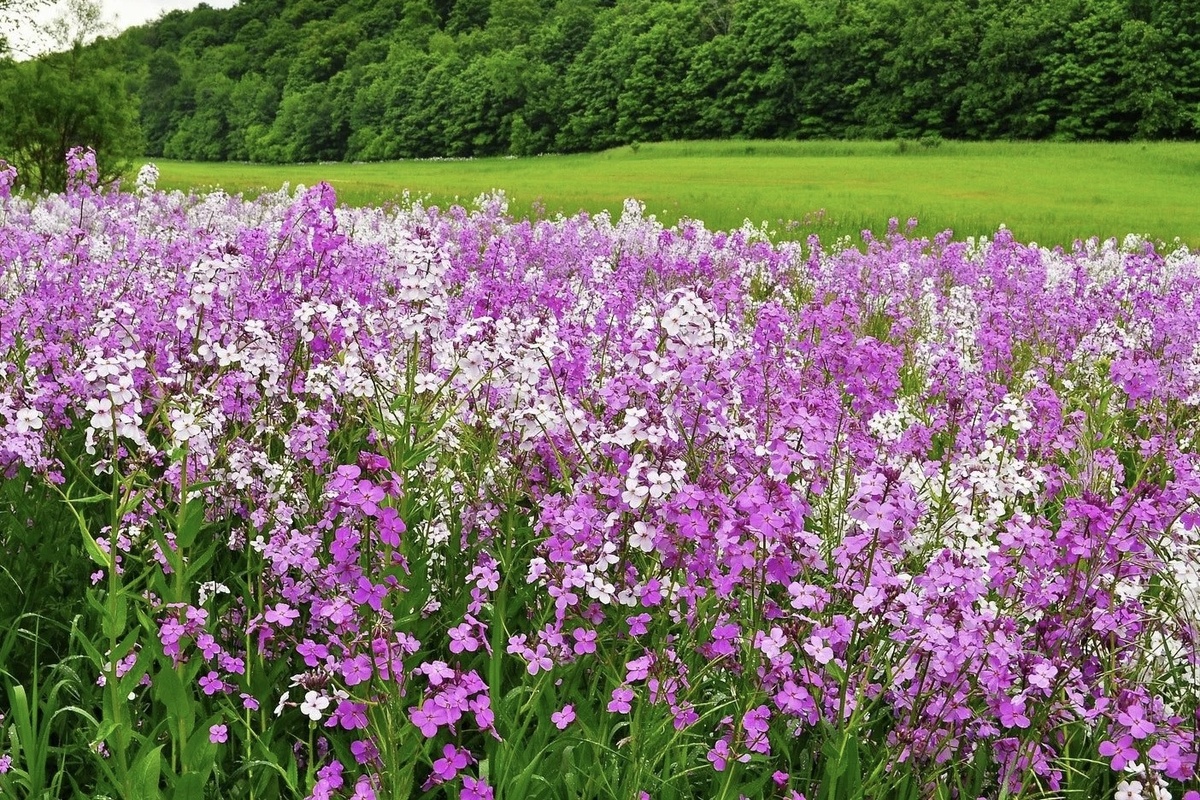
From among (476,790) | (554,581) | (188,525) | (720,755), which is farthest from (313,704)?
(720,755)

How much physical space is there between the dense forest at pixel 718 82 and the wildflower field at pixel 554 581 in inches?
2147

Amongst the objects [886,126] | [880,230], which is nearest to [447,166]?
[886,126]

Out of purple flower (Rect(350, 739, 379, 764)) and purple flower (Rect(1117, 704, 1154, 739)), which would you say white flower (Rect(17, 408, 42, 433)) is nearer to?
purple flower (Rect(350, 739, 379, 764))

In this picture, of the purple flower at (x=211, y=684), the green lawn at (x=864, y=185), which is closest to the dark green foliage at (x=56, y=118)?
the green lawn at (x=864, y=185)

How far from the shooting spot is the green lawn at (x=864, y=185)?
22.4 m

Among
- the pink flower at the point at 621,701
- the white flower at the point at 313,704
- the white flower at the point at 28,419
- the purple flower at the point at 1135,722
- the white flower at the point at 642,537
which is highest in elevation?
the white flower at the point at 28,419

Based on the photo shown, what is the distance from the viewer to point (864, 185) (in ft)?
115

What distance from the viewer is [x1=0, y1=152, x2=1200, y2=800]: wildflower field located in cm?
248

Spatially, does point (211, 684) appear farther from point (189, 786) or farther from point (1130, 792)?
point (1130, 792)

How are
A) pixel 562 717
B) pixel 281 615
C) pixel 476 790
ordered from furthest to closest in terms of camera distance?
1. pixel 281 615
2. pixel 562 717
3. pixel 476 790

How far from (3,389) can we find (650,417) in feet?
8.54

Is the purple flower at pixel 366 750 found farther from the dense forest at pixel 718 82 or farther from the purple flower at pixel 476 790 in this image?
the dense forest at pixel 718 82

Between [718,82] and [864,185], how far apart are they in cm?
5613

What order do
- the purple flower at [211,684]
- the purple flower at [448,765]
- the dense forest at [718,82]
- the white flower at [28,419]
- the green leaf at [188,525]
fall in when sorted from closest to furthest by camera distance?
the purple flower at [448,765], the green leaf at [188,525], the purple flower at [211,684], the white flower at [28,419], the dense forest at [718,82]
